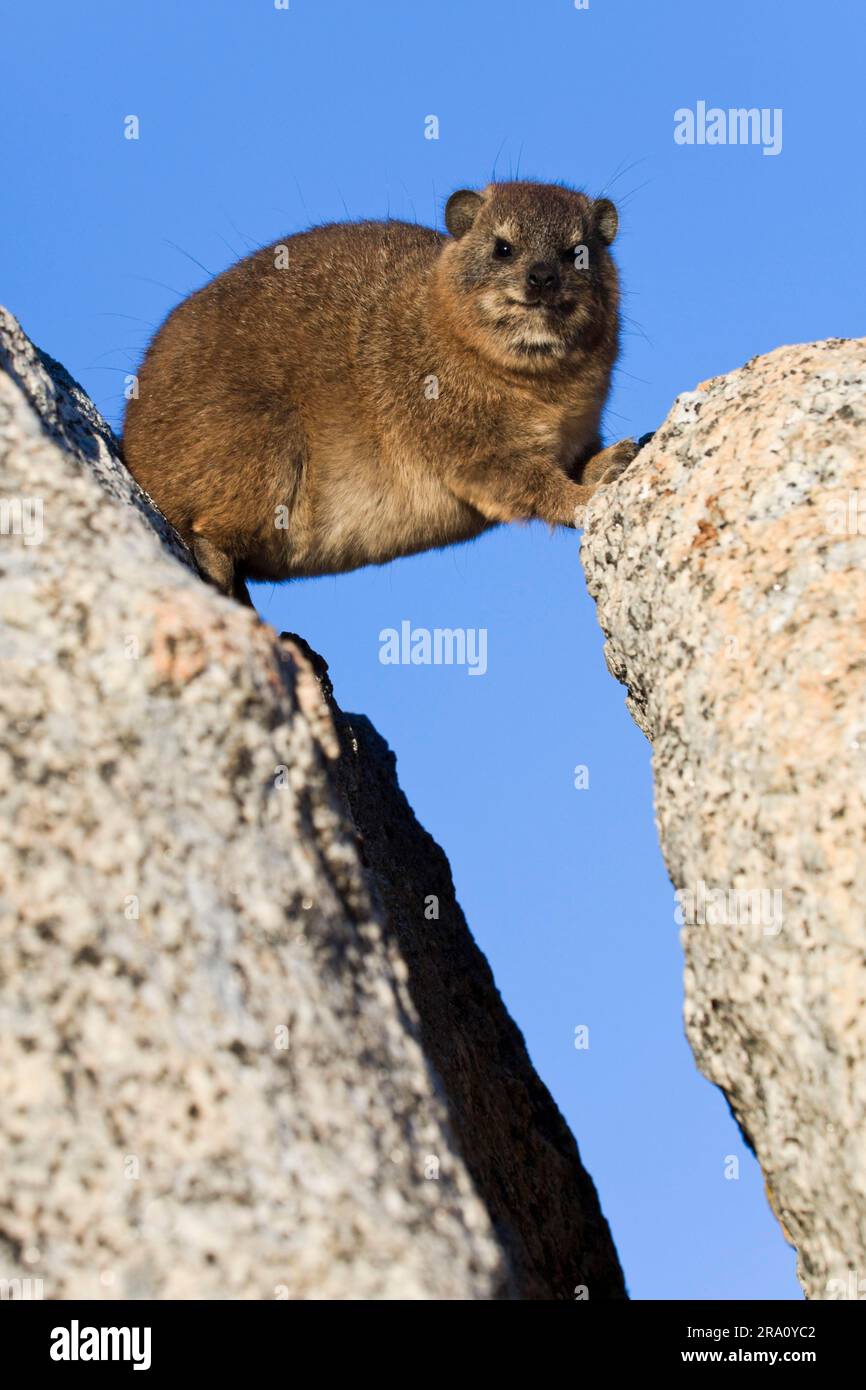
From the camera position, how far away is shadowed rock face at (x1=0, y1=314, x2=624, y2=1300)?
11.0ft

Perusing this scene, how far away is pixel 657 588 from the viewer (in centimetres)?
562

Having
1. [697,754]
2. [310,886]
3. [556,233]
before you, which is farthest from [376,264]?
[310,886]

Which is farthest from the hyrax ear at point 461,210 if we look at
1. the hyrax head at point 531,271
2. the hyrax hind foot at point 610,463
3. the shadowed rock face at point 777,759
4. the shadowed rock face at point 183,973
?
the shadowed rock face at point 183,973

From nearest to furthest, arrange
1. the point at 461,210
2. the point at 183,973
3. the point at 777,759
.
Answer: the point at 183,973, the point at 777,759, the point at 461,210

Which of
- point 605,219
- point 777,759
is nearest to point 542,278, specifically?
point 605,219

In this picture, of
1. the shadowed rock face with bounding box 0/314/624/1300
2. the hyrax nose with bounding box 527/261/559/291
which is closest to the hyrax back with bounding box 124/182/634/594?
the hyrax nose with bounding box 527/261/559/291

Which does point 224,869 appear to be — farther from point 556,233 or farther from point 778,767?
point 556,233

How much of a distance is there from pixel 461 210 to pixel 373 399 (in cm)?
216

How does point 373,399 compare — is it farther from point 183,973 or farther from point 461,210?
point 183,973

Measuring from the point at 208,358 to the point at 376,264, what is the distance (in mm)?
1645

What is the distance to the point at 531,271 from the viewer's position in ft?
30.6

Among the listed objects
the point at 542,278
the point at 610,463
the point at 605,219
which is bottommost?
the point at 610,463

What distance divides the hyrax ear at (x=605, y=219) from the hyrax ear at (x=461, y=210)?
815mm

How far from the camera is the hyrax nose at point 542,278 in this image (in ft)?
30.5
